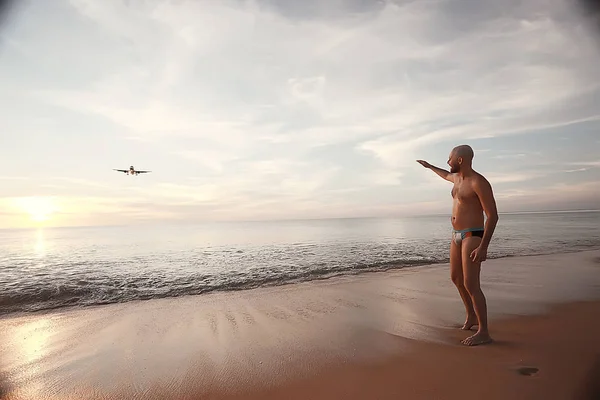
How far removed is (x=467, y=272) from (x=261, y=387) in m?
2.89

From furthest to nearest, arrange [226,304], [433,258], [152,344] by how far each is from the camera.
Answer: [433,258]
[226,304]
[152,344]

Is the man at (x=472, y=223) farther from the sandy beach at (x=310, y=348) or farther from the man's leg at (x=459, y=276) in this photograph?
the sandy beach at (x=310, y=348)

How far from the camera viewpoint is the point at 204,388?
3379 millimetres

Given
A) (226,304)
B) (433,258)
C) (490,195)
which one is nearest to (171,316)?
(226,304)

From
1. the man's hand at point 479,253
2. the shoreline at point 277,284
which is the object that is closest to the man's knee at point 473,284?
the man's hand at point 479,253

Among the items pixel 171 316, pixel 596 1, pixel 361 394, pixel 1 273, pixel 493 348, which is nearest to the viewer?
pixel 596 1

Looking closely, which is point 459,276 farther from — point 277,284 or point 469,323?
point 277,284

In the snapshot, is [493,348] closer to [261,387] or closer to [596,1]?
[261,387]

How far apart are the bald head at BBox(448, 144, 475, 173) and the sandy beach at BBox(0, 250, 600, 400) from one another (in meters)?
2.28

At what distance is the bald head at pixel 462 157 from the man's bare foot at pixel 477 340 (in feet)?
7.07

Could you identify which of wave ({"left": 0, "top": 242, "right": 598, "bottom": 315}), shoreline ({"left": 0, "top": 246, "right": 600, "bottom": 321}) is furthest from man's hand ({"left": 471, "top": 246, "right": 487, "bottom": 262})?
wave ({"left": 0, "top": 242, "right": 598, "bottom": 315})

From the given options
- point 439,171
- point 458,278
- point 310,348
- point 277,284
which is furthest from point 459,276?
point 277,284

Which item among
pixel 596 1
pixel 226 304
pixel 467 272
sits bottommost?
pixel 226 304

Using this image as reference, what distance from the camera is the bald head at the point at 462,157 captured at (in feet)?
14.4
